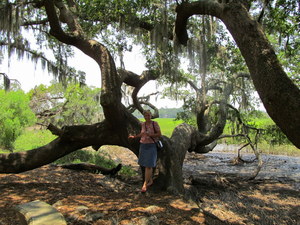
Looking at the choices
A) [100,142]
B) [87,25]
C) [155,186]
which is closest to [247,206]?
[155,186]

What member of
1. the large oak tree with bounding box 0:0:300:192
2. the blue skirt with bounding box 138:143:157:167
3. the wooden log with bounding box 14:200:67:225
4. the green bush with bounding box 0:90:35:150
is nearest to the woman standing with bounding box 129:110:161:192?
the blue skirt with bounding box 138:143:157:167

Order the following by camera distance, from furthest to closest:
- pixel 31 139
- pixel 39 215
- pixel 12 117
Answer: pixel 31 139 → pixel 12 117 → pixel 39 215

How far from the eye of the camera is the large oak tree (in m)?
3.16

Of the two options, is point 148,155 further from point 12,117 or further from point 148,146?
point 12,117

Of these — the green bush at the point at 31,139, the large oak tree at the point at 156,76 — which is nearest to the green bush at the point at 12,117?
the green bush at the point at 31,139

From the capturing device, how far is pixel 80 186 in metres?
5.87

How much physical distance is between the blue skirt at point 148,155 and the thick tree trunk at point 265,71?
7.89ft

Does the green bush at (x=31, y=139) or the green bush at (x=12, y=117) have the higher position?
the green bush at (x=12, y=117)

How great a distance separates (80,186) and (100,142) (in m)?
1.15

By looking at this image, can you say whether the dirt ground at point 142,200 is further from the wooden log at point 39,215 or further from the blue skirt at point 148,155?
the blue skirt at point 148,155

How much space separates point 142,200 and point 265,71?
2.93m

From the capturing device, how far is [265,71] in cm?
329

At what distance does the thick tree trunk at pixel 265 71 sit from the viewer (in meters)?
3.02

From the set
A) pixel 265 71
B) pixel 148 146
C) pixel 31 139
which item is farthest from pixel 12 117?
pixel 265 71
